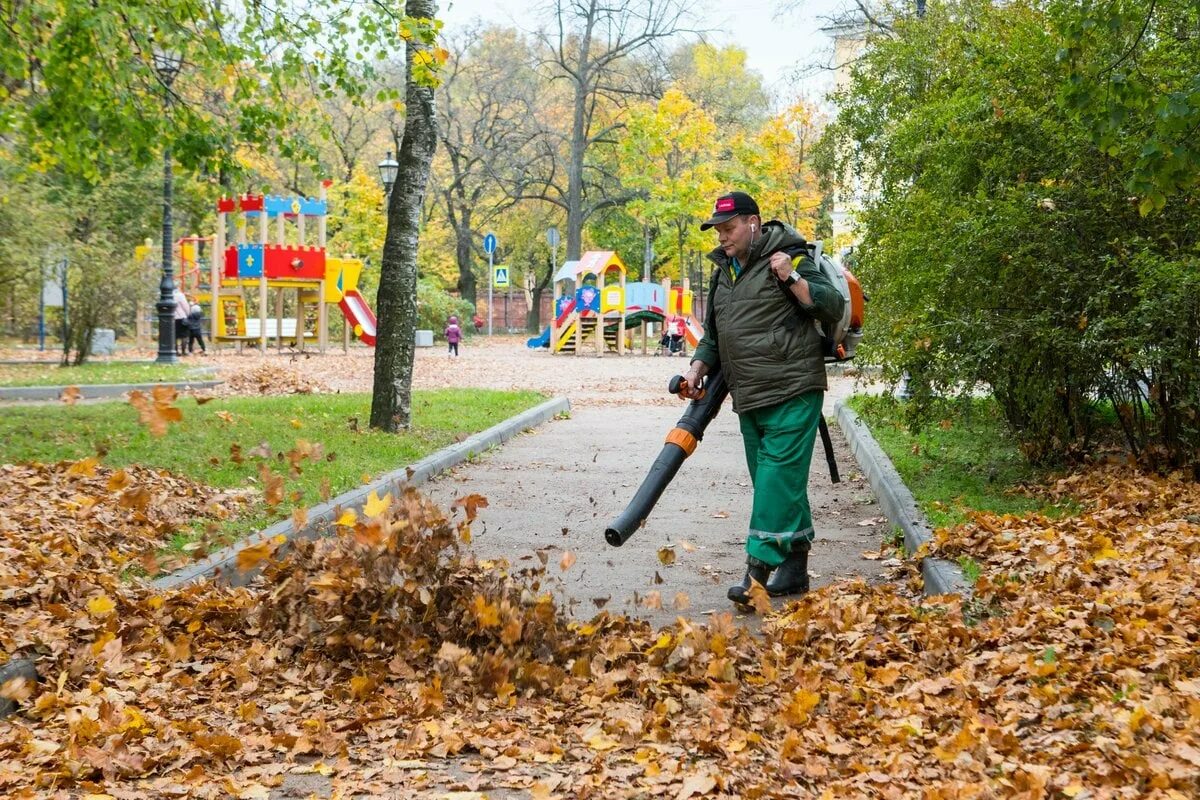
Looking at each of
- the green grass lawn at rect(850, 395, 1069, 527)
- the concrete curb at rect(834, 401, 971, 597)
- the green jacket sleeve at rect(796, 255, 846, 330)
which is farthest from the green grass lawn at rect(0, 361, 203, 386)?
the green jacket sleeve at rect(796, 255, 846, 330)

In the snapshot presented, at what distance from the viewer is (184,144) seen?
489 inches

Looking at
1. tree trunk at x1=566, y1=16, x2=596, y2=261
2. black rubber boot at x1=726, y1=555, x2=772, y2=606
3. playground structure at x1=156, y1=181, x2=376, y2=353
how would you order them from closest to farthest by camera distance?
1. black rubber boot at x1=726, y1=555, x2=772, y2=606
2. playground structure at x1=156, y1=181, x2=376, y2=353
3. tree trunk at x1=566, y1=16, x2=596, y2=261

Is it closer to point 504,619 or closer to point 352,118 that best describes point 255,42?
point 504,619

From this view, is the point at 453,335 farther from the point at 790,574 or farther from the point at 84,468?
the point at 790,574

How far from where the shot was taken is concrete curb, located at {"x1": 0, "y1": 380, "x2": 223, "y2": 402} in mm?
18188

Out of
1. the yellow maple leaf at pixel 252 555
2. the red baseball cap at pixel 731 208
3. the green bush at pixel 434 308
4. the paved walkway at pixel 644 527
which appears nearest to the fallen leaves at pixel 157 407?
the yellow maple leaf at pixel 252 555

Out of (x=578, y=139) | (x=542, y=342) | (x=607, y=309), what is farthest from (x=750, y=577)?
(x=578, y=139)

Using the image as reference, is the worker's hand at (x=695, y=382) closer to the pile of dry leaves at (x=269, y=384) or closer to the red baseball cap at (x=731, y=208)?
the red baseball cap at (x=731, y=208)

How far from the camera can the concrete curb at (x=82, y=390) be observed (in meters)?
18.2

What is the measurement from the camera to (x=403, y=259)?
44.0ft

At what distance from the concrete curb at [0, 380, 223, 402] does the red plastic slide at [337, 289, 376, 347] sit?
16.7 m

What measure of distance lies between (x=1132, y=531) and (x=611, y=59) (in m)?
40.9

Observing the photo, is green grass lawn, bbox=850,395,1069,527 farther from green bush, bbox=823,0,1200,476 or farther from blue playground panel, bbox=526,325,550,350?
blue playground panel, bbox=526,325,550,350

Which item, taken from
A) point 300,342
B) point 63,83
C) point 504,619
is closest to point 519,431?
point 63,83
